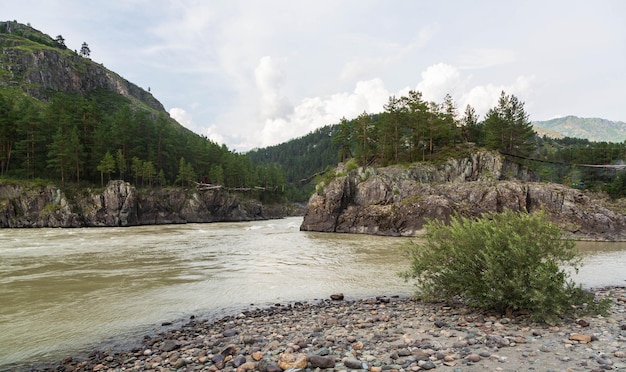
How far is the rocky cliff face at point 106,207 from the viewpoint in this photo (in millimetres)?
64250

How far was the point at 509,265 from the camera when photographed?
1013cm

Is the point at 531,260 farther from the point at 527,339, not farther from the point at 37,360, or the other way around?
the point at 37,360

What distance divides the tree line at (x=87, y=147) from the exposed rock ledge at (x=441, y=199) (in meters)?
53.7

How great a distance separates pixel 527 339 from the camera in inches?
323

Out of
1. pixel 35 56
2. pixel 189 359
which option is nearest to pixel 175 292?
pixel 189 359

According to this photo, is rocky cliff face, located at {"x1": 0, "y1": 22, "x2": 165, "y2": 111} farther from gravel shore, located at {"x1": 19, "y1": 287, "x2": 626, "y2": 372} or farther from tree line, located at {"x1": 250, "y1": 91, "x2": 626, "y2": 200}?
gravel shore, located at {"x1": 19, "y1": 287, "x2": 626, "y2": 372}

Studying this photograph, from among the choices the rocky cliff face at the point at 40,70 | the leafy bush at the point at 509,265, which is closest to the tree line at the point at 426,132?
the leafy bush at the point at 509,265

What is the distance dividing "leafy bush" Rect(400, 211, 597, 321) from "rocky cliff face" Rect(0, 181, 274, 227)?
7699 cm

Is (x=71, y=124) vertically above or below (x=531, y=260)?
above

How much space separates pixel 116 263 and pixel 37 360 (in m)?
17.3

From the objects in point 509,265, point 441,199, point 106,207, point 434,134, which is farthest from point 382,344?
point 106,207

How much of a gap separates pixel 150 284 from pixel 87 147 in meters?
80.0

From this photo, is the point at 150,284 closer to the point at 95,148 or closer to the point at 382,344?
the point at 382,344

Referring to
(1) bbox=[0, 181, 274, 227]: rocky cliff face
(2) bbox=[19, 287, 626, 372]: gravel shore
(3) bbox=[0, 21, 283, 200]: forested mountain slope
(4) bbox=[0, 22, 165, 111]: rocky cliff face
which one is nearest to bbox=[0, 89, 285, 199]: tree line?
(3) bbox=[0, 21, 283, 200]: forested mountain slope
